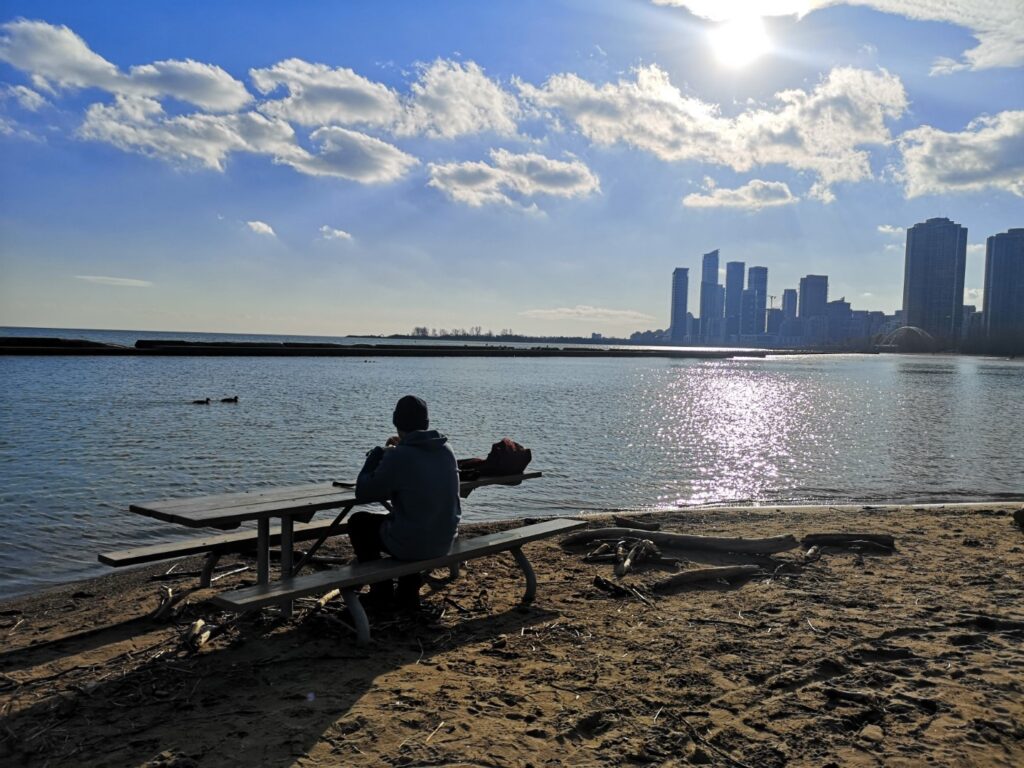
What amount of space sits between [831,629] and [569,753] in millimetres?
2570

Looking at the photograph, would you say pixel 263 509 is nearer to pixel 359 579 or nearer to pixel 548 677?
pixel 359 579

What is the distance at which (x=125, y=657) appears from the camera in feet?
15.1

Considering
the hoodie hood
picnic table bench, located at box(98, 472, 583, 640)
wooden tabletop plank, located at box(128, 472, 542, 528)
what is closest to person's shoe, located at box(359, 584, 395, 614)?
picnic table bench, located at box(98, 472, 583, 640)

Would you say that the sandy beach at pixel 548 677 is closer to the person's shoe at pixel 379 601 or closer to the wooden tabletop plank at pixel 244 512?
the person's shoe at pixel 379 601

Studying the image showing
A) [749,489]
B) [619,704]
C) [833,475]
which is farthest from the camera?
[833,475]

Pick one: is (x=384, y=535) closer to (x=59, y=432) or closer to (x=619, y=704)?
(x=619, y=704)

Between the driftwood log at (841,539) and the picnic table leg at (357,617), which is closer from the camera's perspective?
the picnic table leg at (357,617)

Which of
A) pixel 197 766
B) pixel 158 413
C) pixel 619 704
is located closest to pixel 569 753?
pixel 619 704

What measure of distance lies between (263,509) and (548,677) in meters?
2.08

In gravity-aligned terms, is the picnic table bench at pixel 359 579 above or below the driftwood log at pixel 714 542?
above

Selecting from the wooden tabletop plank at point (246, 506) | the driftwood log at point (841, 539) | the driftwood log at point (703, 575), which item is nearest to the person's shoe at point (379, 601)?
the wooden tabletop plank at point (246, 506)

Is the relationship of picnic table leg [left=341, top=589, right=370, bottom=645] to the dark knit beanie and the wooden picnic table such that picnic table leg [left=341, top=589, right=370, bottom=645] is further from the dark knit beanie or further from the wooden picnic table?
the dark knit beanie

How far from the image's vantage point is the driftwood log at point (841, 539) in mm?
7805

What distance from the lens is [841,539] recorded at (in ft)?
26.0
